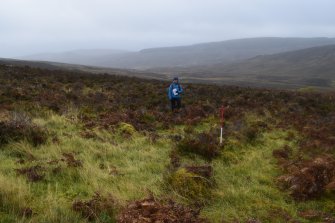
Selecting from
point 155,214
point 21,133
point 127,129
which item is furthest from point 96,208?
point 127,129

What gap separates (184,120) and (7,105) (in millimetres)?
6253

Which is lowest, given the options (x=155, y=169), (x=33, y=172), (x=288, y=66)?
(x=155, y=169)

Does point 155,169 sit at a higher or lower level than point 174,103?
lower

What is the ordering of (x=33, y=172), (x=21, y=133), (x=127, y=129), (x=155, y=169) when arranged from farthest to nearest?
(x=127, y=129), (x=21, y=133), (x=155, y=169), (x=33, y=172)

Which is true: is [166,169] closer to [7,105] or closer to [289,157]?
[289,157]

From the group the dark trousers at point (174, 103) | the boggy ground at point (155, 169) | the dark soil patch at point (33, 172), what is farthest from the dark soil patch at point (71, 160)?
the dark trousers at point (174, 103)

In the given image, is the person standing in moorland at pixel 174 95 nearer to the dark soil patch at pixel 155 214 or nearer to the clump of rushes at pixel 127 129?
the clump of rushes at pixel 127 129

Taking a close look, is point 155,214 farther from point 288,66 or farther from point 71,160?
point 288,66

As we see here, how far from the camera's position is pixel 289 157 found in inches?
381

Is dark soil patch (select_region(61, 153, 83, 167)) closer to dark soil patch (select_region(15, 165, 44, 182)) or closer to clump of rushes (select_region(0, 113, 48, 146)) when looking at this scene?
dark soil patch (select_region(15, 165, 44, 182))

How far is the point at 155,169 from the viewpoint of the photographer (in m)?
7.72

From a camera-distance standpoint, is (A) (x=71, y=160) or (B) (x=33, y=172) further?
(A) (x=71, y=160)

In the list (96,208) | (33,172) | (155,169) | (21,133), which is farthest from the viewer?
(21,133)

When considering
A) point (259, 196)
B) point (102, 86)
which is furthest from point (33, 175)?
point (102, 86)
